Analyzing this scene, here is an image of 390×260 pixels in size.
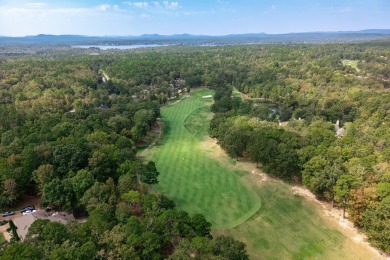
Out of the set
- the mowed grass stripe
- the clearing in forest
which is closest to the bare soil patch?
the clearing in forest

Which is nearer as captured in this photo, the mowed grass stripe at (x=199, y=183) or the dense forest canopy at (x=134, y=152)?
the dense forest canopy at (x=134, y=152)

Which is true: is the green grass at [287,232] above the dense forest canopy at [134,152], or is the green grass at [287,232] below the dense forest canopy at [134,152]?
below

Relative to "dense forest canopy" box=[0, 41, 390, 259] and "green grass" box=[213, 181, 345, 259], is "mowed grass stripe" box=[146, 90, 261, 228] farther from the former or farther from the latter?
"dense forest canopy" box=[0, 41, 390, 259]

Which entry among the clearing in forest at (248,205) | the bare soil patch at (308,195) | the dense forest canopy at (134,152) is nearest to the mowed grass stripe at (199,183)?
→ the clearing in forest at (248,205)

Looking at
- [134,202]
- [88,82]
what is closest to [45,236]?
[134,202]

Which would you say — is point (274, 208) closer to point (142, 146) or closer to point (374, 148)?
point (374, 148)

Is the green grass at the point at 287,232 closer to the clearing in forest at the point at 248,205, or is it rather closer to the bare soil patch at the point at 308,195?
the clearing in forest at the point at 248,205

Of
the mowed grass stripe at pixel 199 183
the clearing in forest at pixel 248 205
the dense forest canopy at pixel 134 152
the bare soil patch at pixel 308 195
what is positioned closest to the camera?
the dense forest canopy at pixel 134 152

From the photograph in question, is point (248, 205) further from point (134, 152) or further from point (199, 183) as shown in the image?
point (134, 152)
